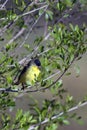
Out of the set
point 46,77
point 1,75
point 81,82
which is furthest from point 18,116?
point 81,82

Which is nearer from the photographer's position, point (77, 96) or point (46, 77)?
point (46, 77)

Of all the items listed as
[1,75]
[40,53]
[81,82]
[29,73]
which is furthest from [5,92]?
[81,82]

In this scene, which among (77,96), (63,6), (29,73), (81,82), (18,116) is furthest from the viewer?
(81,82)

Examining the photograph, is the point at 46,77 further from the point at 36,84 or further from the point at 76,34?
the point at 76,34

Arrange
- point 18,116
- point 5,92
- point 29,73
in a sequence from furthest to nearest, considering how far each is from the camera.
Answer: point 29,73 → point 5,92 → point 18,116

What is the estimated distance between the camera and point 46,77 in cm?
231

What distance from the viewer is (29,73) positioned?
147 inches

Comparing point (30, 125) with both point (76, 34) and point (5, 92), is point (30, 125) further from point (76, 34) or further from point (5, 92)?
point (76, 34)

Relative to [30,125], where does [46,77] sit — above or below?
above

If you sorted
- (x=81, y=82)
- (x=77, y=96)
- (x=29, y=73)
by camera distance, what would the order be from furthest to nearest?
(x=81, y=82)
(x=77, y=96)
(x=29, y=73)

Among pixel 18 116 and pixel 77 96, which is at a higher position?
pixel 18 116

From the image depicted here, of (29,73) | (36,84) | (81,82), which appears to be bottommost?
(81,82)

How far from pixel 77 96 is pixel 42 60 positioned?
6923 millimetres

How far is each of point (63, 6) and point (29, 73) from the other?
3.82 feet
